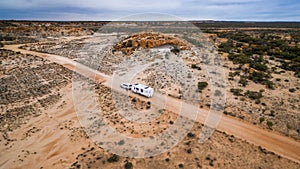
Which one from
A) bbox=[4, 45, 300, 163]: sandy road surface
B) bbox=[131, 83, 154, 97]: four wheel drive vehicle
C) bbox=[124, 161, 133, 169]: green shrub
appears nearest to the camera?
bbox=[124, 161, 133, 169]: green shrub

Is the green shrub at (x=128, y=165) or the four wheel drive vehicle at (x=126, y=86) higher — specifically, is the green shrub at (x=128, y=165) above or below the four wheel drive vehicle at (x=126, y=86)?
below

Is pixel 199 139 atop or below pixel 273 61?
below

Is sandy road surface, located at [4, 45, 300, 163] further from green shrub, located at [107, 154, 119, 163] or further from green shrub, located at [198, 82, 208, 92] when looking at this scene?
green shrub, located at [107, 154, 119, 163]

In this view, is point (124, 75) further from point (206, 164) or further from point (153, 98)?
point (206, 164)

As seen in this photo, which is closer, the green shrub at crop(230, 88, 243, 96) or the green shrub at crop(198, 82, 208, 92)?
the green shrub at crop(230, 88, 243, 96)

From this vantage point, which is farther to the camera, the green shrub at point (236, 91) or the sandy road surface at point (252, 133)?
the green shrub at point (236, 91)


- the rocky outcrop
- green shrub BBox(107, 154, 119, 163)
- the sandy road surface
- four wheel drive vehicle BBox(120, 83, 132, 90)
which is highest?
the rocky outcrop

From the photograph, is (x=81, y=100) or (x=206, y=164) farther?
(x=81, y=100)

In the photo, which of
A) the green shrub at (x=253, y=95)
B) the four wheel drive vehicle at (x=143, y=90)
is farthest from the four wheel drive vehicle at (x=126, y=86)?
the green shrub at (x=253, y=95)

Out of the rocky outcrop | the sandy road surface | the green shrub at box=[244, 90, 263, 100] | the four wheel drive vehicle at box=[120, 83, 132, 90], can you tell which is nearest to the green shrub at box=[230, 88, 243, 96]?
the green shrub at box=[244, 90, 263, 100]

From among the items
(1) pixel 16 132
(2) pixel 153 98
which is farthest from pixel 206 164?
(1) pixel 16 132

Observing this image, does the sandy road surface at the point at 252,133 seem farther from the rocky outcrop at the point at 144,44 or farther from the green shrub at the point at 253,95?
the rocky outcrop at the point at 144,44
